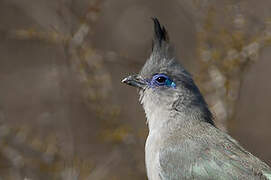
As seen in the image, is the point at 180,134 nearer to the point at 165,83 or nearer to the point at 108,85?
the point at 165,83

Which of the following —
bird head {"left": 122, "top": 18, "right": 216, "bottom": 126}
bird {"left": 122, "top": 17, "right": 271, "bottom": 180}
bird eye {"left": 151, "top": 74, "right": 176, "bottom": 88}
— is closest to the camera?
bird {"left": 122, "top": 17, "right": 271, "bottom": 180}

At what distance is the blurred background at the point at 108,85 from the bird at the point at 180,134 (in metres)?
0.97

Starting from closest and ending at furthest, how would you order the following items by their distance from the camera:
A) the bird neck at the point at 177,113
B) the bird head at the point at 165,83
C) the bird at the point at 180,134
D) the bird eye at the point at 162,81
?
the bird at the point at 180,134
the bird neck at the point at 177,113
the bird head at the point at 165,83
the bird eye at the point at 162,81

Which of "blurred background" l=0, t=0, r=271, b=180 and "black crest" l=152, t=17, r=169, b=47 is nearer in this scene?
"black crest" l=152, t=17, r=169, b=47

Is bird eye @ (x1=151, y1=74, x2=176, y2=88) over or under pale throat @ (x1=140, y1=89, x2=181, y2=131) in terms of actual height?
over

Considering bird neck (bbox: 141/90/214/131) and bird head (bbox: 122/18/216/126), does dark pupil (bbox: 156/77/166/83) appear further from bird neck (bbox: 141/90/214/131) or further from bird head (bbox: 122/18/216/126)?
bird neck (bbox: 141/90/214/131)

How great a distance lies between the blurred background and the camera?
7285 millimetres

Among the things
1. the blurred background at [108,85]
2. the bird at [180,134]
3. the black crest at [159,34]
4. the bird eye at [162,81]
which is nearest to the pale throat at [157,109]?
the bird at [180,134]

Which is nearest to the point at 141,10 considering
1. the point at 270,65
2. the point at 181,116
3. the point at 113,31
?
the point at 113,31

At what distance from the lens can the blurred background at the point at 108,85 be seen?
7285mm

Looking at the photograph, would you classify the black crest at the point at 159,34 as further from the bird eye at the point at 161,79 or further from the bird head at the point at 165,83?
the bird eye at the point at 161,79

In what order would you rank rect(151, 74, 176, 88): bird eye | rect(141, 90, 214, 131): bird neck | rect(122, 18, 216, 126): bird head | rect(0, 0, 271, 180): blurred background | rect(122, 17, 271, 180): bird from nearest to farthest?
rect(122, 17, 271, 180): bird, rect(141, 90, 214, 131): bird neck, rect(122, 18, 216, 126): bird head, rect(151, 74, 176, 88): bird eye, rect(0, 0, 271, 180): blurred background

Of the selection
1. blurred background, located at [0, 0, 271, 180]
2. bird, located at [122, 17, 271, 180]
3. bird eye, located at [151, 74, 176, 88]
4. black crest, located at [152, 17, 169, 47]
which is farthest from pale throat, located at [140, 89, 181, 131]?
blurred background, located at [0, 0, 271, 180]

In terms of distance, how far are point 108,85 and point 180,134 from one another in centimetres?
234
